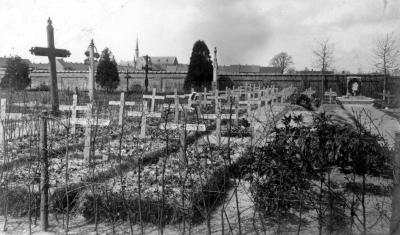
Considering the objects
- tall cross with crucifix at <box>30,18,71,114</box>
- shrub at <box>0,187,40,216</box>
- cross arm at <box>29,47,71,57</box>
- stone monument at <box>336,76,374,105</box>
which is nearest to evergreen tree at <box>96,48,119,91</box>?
stone monument at <box>336,76,374,105</box>

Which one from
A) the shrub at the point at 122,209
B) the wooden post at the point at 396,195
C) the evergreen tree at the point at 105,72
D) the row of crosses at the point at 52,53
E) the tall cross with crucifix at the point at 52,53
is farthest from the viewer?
the evergreen tree at the point at 105,72

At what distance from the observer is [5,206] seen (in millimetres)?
5008

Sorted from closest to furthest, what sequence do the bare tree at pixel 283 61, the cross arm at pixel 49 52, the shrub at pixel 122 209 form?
the shrub at pixel 122 209, the cross arm at pixel 49 52, the bare tree at pixel 283 61

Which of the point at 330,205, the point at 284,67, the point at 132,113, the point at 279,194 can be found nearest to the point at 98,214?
the point at 279,194

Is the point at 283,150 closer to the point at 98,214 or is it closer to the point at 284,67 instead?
the point at 98,214

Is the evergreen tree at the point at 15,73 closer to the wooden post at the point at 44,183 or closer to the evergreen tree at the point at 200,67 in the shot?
the evergreen tree at the point at 200,67

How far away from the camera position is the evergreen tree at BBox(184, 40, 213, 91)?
38.3m

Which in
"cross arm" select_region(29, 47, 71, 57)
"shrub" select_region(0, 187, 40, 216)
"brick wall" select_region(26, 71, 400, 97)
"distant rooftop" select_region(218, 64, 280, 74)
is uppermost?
"distant rooftop" select_region(218, 64, 280, 74)

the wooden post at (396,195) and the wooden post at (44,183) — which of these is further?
the wooden post at (44,183)

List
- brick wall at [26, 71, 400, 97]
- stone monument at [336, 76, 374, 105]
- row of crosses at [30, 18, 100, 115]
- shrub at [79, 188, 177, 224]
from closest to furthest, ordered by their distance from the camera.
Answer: shrub at [79, 188, 177, 224] → row of crosses at [30, 18, 100, 115] → stone monument at [336, 76, 374, 105] → brick wall at [26, 71, 400, 97]

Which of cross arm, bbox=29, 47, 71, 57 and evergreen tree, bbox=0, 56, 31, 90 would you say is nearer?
cross arm, bbox=29, 47, 71, 57

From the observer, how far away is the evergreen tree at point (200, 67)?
3831 cm

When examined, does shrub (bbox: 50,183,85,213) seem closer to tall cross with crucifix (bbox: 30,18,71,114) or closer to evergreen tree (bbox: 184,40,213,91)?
tall cross with crucifix (bbox: 30,18,71,114)

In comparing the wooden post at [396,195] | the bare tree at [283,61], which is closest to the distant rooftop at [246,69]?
the bare tree at [283,61]
